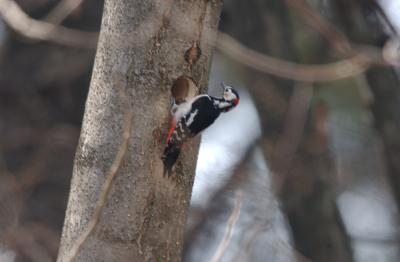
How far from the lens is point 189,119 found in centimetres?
381

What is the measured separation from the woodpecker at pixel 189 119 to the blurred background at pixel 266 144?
0.54m

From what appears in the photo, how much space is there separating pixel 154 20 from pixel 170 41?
108mm

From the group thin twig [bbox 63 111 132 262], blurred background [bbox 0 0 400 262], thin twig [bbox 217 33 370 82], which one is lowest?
blurred background [bbox 0 0 400 262]

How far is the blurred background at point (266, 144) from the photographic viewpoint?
5.54 meters

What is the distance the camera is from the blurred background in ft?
18.2

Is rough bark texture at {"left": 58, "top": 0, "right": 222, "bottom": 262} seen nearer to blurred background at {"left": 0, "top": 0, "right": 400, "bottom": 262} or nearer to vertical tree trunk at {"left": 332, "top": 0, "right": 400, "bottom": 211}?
blurred background at {"left": 0, "top": 0, "right": 400, "bottom": 262}

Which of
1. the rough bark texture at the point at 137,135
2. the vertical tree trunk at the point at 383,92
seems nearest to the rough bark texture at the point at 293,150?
the vertical tree trunk at the point at 383,92

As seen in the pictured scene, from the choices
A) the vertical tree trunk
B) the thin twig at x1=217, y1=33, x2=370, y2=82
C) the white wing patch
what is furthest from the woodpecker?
the vertical tree trunk

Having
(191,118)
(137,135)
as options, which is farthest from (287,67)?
(137,135)

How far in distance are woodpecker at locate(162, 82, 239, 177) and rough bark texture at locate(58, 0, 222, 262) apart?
0.04m

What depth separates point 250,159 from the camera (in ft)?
20.8

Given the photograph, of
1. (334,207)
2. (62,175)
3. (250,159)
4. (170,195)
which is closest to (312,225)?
(334,207)

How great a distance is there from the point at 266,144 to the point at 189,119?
2460 millimetres

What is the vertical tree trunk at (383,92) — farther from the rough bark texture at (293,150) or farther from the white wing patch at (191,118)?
the white wing patch at (191,118)
